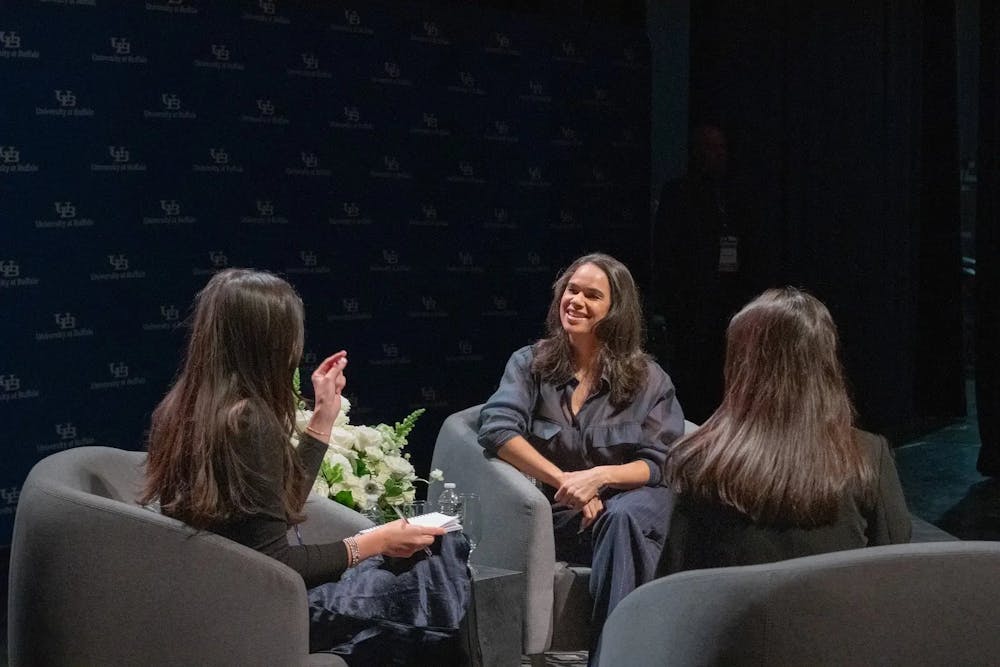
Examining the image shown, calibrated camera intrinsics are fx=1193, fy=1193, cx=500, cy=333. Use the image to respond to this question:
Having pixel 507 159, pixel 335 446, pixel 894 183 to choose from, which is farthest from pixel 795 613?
pixel 894 183

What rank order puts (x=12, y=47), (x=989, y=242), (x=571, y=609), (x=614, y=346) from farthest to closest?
1. (x=989, y=242)
2. (x=12, y=47)
3. (x=614, y=346)
4. (x=571, y=609)

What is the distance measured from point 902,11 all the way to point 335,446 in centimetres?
501

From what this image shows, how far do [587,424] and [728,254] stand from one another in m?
3.04

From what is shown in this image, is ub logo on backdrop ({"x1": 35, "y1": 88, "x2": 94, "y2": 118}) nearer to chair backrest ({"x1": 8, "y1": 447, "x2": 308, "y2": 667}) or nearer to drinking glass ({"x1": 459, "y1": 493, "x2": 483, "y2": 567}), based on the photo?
drinking glass ({"x1": 459, "y1": 493, "x2": 483, "y2": 567})

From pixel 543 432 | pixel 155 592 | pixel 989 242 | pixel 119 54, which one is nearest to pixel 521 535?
pixel 543 432

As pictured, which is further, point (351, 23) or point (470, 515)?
point (351, 23)

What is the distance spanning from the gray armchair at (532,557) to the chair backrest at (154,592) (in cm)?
97

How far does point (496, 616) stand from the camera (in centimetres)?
267

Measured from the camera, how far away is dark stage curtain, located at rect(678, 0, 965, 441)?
6574mm

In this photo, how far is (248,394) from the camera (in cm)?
221

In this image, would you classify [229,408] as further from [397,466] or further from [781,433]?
[781,433]

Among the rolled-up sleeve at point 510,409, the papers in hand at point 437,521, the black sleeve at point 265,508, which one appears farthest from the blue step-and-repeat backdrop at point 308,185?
the black sleeve at point 265,508

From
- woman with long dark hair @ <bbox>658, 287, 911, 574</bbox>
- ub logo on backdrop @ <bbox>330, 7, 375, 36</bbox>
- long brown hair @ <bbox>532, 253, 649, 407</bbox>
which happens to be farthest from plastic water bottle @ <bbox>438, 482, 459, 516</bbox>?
ub logo on backdrop @ <bbox>330, 7, 375, 36</bbox>

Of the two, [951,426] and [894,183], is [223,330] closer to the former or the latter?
[894,183]
